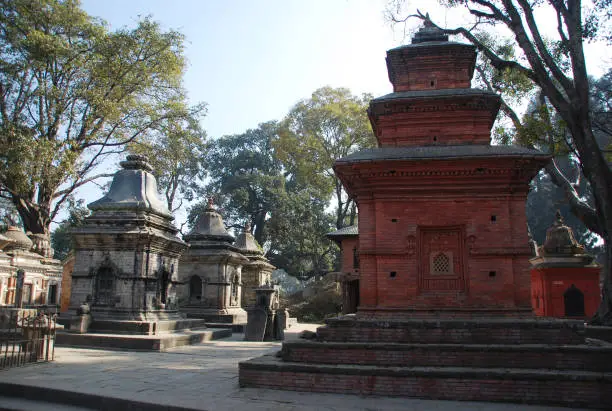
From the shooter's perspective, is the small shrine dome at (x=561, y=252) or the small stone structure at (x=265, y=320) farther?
the small shrine dome at (x=561, y=252)

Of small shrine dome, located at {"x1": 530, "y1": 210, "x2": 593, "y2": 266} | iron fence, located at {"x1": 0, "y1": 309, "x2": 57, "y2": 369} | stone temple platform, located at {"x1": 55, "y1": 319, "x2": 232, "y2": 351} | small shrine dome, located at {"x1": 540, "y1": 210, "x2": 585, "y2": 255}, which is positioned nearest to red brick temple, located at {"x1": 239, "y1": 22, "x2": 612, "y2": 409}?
iron fence, located at {"x1": 0, "y1": 309, "x2": 57, "y2": 369}

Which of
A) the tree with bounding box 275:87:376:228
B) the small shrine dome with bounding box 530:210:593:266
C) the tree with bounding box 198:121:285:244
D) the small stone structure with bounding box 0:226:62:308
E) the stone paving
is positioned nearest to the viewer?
the stone paving

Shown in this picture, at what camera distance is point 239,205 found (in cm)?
4503

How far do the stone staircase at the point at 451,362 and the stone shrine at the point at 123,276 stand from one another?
7.25 metres

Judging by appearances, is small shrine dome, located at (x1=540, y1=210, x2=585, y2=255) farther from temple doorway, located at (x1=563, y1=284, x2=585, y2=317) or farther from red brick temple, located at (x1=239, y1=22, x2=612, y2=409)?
red brick temple, located at (x1=239, y1=22, x2=612, y2=409)

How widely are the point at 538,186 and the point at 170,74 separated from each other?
39.6m

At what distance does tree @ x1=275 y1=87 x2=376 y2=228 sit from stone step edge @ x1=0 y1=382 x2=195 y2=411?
29.1m

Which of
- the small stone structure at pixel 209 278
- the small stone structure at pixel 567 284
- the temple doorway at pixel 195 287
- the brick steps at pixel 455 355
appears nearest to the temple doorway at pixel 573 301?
the small stone structure at pixel 567 284

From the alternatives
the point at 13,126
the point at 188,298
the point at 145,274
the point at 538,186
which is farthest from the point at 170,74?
the point at 538,186

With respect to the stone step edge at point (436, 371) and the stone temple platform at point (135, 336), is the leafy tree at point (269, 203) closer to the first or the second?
the stone temple platform at point (135, 336)

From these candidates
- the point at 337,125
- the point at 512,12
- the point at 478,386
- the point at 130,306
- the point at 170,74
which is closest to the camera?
the point at 478,386

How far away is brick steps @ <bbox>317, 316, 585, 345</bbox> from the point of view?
26.1 ft

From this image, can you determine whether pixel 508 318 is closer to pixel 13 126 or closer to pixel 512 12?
pixel 512 12

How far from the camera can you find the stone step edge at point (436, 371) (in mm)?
6988
